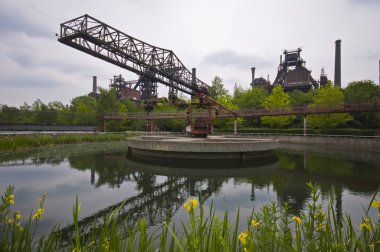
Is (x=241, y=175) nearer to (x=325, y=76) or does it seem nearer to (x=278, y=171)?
(x=278, y=171)

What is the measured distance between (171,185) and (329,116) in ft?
118

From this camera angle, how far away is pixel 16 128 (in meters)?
37.5

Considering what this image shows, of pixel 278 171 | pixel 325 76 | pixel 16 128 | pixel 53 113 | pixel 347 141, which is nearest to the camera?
pixel 278 171

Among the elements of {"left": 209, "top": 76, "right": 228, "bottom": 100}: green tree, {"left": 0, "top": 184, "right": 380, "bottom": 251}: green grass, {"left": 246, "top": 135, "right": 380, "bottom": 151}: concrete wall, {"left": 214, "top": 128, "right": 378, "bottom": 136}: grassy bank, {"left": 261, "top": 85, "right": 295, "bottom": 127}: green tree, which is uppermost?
{"left": 209, "top": 76, "right": 228, "bottom": 100}: green tree

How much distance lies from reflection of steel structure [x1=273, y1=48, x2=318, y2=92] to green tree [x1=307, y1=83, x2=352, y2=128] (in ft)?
104

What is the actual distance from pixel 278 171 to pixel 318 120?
29240 millimetres


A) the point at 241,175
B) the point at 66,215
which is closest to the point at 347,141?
the point at 241,175

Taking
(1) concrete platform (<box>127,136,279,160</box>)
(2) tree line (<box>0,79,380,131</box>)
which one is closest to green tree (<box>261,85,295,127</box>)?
(2) tree line (<box>0,79,380,131</box>)

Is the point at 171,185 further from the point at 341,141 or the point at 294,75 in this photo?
the point at 294,75

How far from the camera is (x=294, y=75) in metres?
76.1

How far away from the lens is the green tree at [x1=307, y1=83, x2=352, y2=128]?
37156mm

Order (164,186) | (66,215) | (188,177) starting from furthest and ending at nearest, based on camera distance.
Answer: (188,177) → (164,186) → (66,215)

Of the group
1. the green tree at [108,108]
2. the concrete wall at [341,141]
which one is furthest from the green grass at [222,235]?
the green tree at [108,108]

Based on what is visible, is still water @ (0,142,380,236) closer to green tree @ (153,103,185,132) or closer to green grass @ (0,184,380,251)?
green grass @ (0,184,380,251)
